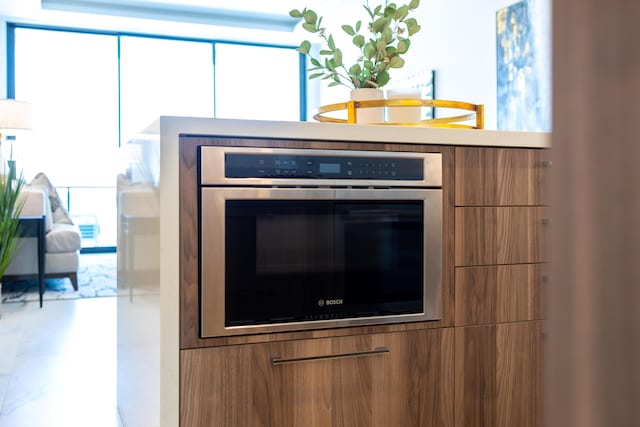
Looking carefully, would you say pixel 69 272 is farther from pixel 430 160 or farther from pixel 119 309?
pixel 430 160

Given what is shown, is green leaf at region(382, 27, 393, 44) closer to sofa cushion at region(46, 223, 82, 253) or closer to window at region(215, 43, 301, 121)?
sofa cushion at region(46, 223, 82, 253)

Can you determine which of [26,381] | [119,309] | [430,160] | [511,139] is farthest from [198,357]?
→ [26,381]

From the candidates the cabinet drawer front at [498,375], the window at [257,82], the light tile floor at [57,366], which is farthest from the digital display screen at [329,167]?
the window at [257,82]

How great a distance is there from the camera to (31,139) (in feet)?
23.0

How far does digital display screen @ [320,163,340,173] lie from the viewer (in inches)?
52.6

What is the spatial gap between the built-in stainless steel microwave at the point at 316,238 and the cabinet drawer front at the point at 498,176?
0.08 meters

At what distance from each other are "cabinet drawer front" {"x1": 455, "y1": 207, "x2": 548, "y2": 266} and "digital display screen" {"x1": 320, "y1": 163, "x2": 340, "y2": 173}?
14.0 inches

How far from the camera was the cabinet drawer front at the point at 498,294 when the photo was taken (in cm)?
150

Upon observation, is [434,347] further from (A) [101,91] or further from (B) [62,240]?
(A) [101,91]

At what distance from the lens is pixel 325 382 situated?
1353 millimetres

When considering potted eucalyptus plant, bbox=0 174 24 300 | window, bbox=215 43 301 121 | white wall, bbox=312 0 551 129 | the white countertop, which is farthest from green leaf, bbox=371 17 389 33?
window, bbox=215 43 301 121

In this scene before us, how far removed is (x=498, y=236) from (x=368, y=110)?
1.73 ft

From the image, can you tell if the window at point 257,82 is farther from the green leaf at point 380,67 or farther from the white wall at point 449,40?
the green leaf at point 380,67

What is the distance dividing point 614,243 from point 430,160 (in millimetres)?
1309
